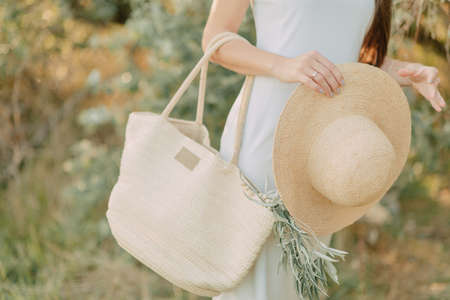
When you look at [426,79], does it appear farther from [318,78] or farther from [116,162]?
[116,162]

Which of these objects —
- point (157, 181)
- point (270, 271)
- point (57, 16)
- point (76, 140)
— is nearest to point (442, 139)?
point (270, 271)

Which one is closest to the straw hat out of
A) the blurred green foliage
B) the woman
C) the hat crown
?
the hat crown

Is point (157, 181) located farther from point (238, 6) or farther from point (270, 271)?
point (238, 6)

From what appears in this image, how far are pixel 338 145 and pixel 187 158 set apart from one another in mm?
422

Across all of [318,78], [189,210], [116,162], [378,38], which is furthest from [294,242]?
[116,162]

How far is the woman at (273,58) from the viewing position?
132 cm

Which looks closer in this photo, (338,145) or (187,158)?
(338,145)

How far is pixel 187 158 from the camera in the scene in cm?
141

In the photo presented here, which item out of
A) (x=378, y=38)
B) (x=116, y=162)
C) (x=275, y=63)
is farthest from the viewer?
(x=116, y=162)

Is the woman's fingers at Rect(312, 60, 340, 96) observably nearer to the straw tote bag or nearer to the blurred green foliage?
the straw tote bag

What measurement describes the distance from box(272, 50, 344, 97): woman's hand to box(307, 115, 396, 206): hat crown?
83 mm

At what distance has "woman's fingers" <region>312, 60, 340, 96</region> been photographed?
1182 millimetres

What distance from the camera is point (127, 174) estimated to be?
1455 mm

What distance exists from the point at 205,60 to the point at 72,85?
3.96 m
